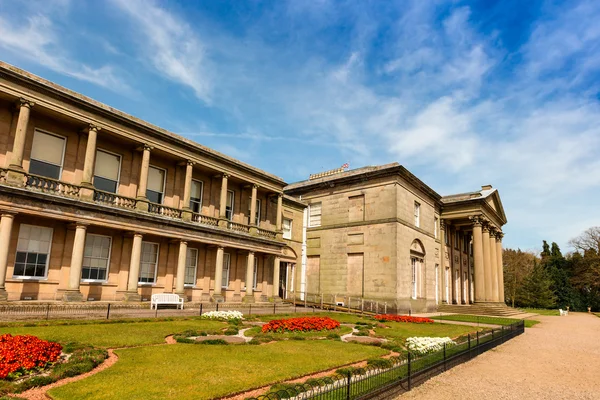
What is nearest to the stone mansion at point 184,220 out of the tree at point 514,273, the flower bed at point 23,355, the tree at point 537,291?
the flower bed at point 23,355

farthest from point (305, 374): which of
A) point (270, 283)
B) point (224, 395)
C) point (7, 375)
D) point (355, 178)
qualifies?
point (355, 178)

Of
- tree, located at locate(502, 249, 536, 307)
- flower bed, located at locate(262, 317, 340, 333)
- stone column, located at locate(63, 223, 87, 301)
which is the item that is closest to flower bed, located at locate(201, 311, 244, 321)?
flower bed, located at locate(262, 317, 340, 333)

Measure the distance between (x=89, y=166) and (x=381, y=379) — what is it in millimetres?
16675

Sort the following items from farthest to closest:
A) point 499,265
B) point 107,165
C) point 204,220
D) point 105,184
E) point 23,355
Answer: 1. point 499,265
2. point 204,220
3. point 107,165
4. point 105,184
5. point 23,355

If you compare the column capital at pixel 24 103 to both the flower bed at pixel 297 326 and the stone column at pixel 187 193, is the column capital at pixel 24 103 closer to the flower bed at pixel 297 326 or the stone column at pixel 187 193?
the stone column at pixel 187 193

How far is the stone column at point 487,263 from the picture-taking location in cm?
3809

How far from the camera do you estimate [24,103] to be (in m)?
16.5

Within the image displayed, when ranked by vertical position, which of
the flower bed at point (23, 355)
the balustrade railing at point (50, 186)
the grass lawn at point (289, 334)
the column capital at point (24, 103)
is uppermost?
the column capital at point (24, 103)

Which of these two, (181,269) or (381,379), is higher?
(181,269)

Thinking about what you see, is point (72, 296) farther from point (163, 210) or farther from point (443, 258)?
point (443, 258)


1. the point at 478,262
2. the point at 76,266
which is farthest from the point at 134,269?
the point at 478,262

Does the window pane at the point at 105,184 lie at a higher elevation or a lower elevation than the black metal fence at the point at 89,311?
higher

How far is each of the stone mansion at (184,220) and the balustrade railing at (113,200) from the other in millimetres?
56

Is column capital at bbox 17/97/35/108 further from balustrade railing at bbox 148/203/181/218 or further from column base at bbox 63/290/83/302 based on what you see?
column base at bbox 63/290/83/302
